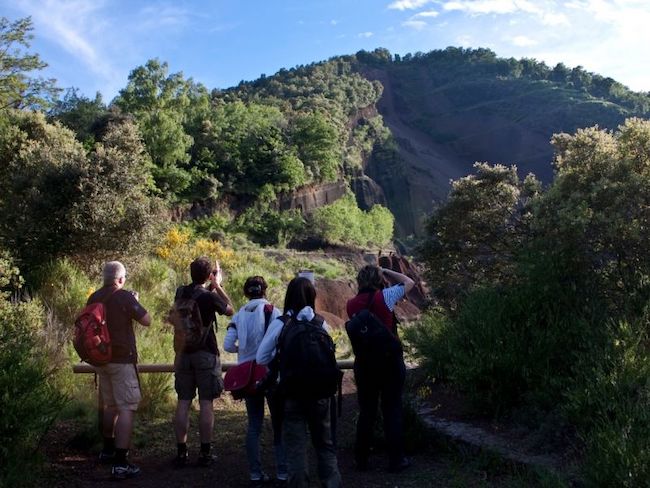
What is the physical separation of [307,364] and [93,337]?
1.91m

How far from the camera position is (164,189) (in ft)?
100.0

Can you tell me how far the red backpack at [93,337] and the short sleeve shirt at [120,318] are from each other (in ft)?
0.23

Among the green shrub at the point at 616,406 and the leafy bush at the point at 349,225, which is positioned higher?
the leafy bush at the point at 349,225

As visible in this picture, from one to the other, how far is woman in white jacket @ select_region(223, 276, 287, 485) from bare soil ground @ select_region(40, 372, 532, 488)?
1.04 feet

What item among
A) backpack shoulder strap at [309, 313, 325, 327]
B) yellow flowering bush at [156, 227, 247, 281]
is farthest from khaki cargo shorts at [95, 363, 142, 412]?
yellow flowering bush at [156, 227, 247, 281]

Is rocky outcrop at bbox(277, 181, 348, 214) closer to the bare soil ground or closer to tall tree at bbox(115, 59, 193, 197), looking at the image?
tall tree at bbox(115, 59, 193, 197)

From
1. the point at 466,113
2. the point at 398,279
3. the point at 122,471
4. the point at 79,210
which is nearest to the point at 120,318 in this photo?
the point at 122,471

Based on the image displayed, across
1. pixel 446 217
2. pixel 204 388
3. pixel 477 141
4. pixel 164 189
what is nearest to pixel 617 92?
pixel 477 141

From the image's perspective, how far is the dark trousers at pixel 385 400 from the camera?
522 cm

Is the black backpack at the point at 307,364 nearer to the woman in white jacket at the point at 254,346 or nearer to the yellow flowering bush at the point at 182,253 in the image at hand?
the woman in white jacket at the point at 254,346

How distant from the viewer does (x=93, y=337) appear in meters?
5.05

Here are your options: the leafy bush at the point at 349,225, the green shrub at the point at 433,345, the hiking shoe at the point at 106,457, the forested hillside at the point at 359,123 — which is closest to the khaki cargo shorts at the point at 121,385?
the hiking shoe at the point at 106,457

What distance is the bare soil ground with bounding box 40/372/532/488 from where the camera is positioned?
507 centimetres

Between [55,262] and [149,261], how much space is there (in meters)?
2.60
